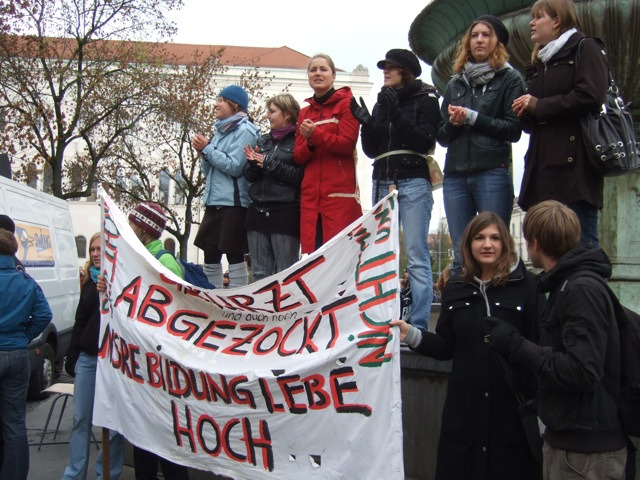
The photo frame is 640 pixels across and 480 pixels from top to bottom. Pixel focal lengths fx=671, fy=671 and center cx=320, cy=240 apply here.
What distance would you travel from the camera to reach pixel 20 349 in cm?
455

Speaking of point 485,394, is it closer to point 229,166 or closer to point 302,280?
point 302,280

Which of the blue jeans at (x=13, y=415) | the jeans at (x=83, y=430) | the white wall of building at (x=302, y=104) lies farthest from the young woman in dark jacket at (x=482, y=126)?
the white wall of building at (x=302, y=104)

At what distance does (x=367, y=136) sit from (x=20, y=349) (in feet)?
9.12

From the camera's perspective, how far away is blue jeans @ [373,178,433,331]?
4.50 meters

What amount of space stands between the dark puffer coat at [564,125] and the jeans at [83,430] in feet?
9.97

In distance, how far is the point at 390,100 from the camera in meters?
4.43

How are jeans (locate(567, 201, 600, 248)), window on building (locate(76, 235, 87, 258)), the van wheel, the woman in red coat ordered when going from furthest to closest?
1. window on building (locate(76, 235, 87, 258))
2. the van wheel
3. the woman in red coat
4. jeans (locate(567, 201, 600, 248))

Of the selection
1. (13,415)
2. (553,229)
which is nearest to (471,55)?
(553,229)

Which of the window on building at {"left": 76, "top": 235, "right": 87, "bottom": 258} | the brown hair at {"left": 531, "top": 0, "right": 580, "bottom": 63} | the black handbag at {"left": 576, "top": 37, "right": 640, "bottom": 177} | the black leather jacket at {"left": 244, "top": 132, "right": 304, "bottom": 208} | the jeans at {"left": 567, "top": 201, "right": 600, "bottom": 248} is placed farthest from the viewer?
the window on building at {"left": 76, "top": 235, "right": 87, "bottom": 258}

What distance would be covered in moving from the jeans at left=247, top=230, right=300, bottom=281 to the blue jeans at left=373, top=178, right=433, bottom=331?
88cm

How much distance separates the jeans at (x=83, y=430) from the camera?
4465mm

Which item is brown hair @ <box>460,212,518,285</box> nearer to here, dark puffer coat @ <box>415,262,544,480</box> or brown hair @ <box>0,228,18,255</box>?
dark puffer coat @ <box>415,262,544,480</box>

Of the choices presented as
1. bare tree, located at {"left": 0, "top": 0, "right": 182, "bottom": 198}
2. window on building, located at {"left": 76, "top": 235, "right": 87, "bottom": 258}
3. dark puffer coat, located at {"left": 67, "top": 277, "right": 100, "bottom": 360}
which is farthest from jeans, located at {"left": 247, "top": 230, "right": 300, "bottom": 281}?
window on building, located at {"left": 76, "top": 235, "right": 87, "bottom": 258}

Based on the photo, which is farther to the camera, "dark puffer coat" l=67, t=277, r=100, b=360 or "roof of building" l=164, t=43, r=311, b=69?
"roof of building" l=164, t=43, r=311, b=69
